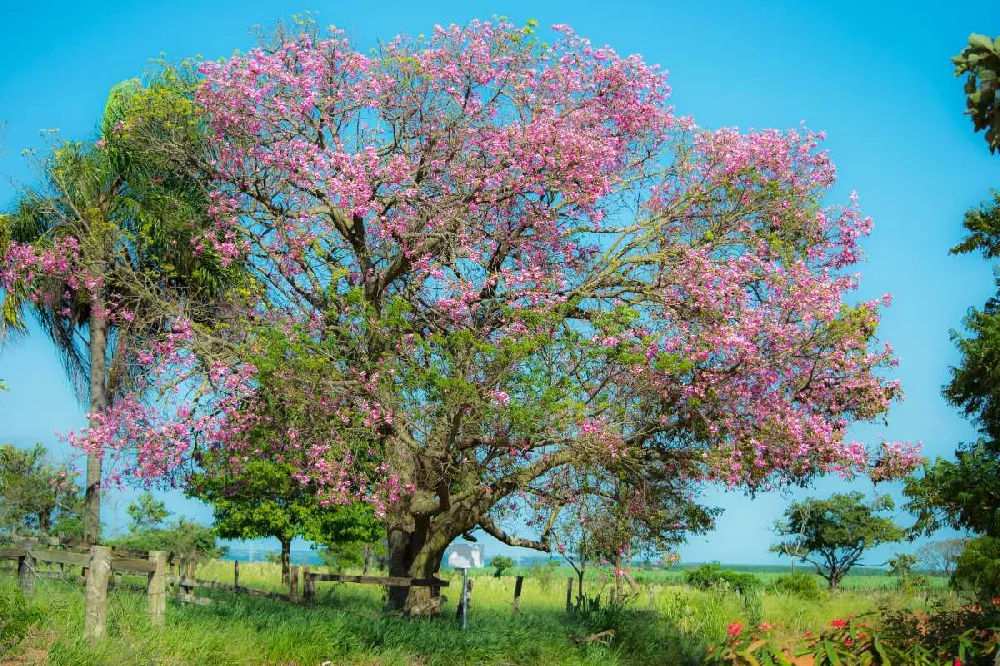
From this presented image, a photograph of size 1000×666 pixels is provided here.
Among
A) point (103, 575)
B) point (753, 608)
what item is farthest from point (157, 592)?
point (753, 608)

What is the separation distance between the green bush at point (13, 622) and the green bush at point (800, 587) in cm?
2517

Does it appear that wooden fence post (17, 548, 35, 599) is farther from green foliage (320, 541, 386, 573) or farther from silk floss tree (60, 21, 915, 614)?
green foliage (320, 541, 386, 573)

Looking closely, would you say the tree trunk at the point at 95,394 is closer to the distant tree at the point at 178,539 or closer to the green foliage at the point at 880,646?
the green foliage at the point at 880,646

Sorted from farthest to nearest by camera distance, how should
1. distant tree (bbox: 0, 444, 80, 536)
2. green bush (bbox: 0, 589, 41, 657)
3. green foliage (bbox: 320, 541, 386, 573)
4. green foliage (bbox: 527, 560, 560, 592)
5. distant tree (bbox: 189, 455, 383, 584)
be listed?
green foliage (bbox: 320, 541, 386, 573) → distant tree (bbox: 0, 444, 80, 536) → green foliage (bbox: 527, 560, 560, 592) → distant tree (bbox: 189, 455, 383, 584) → green bush (bbox: 0, 589, 41, 657)

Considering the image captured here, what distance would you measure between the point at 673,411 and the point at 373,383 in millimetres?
5505

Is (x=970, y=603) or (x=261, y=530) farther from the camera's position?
(x=261, y=530)

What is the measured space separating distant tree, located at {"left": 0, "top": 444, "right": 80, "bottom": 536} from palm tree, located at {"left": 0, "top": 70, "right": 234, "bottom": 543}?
1817 cm

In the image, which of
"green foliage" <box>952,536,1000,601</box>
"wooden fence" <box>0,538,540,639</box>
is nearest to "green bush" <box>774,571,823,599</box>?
"green foliage" <box>952,536,1000,601</box>

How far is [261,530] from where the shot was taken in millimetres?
32875

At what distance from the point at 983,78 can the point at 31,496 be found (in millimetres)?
42527

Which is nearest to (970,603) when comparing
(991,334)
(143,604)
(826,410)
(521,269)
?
(826,410)

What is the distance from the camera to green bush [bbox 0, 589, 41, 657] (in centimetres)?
1149

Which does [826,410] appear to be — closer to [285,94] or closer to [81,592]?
[285,94]

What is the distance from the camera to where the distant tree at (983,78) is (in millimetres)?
5859
